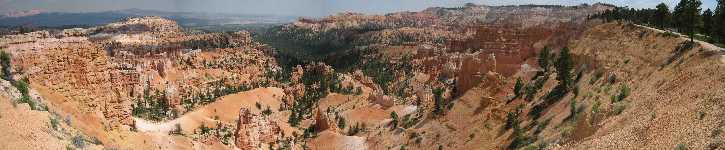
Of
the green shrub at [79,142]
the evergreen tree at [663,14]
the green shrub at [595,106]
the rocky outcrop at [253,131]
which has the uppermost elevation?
the evergreen tree at [663,14]

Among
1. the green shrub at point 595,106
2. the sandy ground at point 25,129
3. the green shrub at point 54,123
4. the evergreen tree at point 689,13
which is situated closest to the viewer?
the sandy ground at point 25,129

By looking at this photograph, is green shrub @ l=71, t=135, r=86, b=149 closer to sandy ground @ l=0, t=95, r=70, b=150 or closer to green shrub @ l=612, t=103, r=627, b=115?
sandy ground @ l=0, t=95, r=70, b=150

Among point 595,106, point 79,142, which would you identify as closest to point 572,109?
point 595,106

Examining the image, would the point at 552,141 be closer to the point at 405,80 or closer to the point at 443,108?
the point at 443,108

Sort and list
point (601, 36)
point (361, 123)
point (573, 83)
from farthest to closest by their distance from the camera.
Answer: point (361, 123), point (601, 36), point (573, 83)

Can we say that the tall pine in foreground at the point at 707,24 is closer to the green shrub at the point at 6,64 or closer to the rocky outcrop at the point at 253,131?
the rocky outcrop at the point at 253,131

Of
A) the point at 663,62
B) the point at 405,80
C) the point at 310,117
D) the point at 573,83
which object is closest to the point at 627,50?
the point at 573,83

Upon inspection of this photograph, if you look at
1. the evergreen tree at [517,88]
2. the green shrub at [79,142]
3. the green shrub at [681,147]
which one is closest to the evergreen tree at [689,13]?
the evergreen tree at [517,88]

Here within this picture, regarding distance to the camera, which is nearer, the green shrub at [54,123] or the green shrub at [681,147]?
the green shrub at [54,123]
